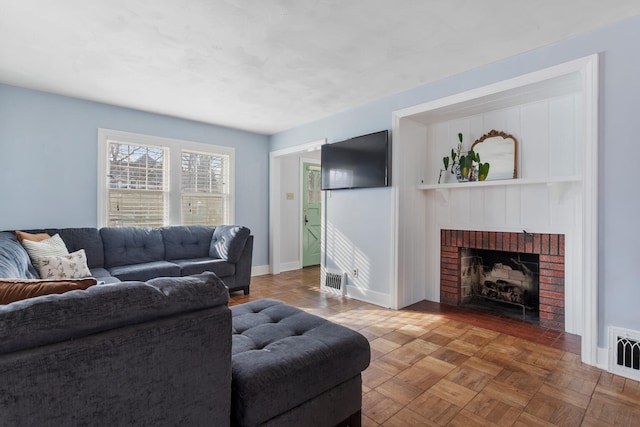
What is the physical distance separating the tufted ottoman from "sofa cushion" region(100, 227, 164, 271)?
255cm

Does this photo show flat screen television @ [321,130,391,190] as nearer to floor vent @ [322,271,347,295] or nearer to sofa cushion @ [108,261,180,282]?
floor vent @ [322,271,347,295]

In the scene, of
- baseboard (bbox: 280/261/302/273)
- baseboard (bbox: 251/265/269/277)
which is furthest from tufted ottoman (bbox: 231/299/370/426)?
baseboard (bbox: 280/261/302/273)

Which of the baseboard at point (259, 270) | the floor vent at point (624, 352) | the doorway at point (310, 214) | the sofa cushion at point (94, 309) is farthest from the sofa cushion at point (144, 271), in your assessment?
the floor vent at point (624, 352)

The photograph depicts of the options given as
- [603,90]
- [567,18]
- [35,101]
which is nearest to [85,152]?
[35,101]

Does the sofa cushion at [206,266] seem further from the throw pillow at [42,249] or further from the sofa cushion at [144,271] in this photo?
the throw pillow at [42,249]

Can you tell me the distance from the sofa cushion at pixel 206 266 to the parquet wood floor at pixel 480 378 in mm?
1555

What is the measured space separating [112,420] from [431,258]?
3.62 m

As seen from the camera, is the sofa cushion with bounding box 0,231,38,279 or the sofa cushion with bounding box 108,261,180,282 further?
the sofa cushion with bounding box 108,261,180,282

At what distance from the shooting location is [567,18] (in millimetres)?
2166

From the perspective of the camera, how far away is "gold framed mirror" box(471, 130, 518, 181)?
3.18 meters

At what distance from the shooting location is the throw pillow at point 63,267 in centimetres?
269

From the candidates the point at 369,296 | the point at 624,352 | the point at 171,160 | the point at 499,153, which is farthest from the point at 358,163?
the point at 624,352

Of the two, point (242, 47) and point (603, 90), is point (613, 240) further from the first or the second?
point (242, 47)

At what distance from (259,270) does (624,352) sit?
4.53 meters
